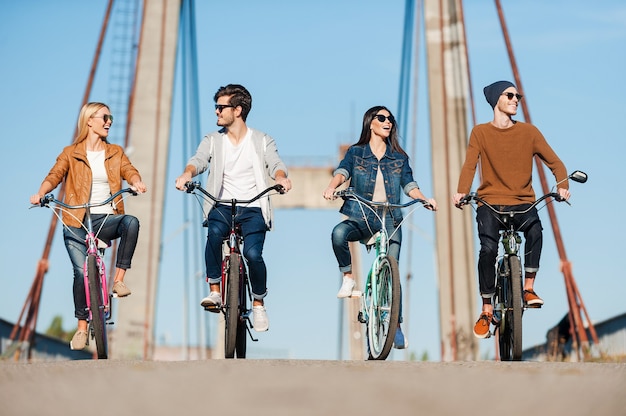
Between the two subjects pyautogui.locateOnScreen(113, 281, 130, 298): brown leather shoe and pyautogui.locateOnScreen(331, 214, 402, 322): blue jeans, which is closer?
pyautogui.locateOnScreen(331, 214, 402, 322): blue jeans

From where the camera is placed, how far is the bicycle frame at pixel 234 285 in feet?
27.1

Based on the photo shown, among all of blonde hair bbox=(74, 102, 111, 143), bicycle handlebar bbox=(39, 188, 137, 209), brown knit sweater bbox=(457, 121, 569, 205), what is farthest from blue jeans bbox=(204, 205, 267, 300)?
brown knit sweater bbox=(457, 121, 569, 205)

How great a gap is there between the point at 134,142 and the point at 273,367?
1226cm

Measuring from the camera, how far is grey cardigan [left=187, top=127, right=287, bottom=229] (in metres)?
8.62

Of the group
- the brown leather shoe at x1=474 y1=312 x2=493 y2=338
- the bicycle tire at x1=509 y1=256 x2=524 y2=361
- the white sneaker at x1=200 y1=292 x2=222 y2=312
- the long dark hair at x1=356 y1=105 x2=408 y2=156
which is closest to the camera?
the bicycle tire at x1=509 y1=256 x2=524 y2=361

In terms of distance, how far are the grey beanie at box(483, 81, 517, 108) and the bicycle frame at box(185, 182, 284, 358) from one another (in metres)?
1.66

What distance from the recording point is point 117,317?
1789 centimetres

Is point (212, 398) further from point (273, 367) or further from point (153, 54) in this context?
point (153, 54)

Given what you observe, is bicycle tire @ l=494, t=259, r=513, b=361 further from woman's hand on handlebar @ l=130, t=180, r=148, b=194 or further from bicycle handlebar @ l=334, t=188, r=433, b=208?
woman's hand on handlebar @ l=130, t=180, r=148, b=194

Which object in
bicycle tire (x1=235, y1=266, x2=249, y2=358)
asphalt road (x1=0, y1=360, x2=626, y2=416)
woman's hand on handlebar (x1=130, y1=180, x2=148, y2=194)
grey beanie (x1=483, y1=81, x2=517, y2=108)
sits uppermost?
grey beanie (x1=483, y1=81, x2=517, y2=108)

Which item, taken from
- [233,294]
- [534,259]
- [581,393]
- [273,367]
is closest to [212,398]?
[273,367]

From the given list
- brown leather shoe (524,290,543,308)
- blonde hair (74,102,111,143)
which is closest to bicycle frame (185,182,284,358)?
blonde hair (74,102,111,143)

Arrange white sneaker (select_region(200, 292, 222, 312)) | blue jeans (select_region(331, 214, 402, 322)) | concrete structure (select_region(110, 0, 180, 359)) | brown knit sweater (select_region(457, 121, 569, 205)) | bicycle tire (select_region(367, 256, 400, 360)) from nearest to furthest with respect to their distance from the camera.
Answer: bicycle tire (select_region(367, 256, 400, 360)) < white sneaker (select_region(200, 292, 222, 312)) < brown knit sweater (select_region(457, 121, 569, 205)) < blue jeans (select_region(331, 214, 402, 322)) < concrete structure (select_region(110, 0, 180, 359))

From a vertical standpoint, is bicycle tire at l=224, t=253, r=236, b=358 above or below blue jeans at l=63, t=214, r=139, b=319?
below
